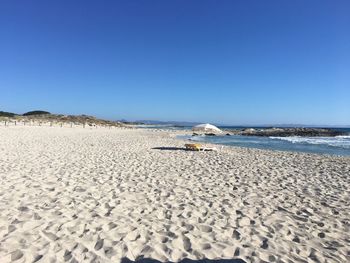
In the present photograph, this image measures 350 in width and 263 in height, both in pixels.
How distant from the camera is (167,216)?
6.12m

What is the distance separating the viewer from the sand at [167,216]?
4.62 m

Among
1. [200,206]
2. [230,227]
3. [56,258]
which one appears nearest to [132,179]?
[200,206]

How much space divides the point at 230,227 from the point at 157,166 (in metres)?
6.82

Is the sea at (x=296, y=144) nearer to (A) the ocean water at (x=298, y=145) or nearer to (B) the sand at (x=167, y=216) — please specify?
(A) the ocean water at (x=298, y=145)

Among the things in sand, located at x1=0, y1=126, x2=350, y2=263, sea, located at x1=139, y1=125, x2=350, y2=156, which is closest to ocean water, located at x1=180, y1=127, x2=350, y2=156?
sea, located at x1=139, y1=125, x2=350, y2=156

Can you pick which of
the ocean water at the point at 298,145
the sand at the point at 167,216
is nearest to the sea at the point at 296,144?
the ocean water at the point at 298,145

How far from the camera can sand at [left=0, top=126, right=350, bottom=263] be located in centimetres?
462

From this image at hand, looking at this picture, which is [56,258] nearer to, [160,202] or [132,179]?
[160,202]

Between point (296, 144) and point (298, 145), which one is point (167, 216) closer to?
point (298, 145)

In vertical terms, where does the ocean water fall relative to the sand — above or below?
below

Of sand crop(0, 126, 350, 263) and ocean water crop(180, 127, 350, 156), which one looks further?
ocean water crop(180, 127, 350, 156)

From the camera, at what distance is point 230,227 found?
5.62 meters

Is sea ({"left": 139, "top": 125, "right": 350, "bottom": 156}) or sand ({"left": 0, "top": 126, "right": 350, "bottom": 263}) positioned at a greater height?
sand ({"left": 0, "top": 126, "right": 350, "bottom": 263})

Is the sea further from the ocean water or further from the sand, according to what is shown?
the sand
